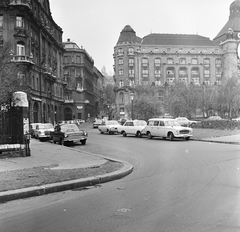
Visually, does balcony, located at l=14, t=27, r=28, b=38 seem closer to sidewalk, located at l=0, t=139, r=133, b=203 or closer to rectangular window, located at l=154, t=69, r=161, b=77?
sidewalk, located at l=0, t=139, r=133, b=203

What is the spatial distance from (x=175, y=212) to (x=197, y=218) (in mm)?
440

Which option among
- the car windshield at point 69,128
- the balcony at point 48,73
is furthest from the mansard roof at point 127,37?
the car windshield at point 69,128

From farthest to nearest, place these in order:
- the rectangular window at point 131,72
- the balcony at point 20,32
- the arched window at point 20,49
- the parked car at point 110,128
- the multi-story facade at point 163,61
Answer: the rectangular window at point 131,72 < the multi-story facade at point 163,61 < the arched window at point 20,49 < the balcony at point 20,32 < the parked car at point 110,128

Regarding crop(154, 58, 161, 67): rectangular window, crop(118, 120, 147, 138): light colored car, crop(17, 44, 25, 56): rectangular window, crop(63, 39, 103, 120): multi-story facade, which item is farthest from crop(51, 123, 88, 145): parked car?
crop(154, 58, 161, 67): rectangular window

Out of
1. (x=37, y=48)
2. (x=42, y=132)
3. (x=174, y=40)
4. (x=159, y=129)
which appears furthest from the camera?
(x=174, y=40)

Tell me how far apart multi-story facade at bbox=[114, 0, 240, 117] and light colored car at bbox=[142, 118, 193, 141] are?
2656 inches

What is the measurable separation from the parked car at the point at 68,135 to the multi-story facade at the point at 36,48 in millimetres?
13850

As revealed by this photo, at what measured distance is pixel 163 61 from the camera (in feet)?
313

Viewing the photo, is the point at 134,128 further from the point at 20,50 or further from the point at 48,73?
the point at 48,73

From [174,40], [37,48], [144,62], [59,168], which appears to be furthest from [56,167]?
[174,40]

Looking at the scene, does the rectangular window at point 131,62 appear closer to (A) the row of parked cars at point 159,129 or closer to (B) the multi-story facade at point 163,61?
(B) the multi-story facade at point 163,61

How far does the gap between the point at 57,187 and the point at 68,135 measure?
41.3ft

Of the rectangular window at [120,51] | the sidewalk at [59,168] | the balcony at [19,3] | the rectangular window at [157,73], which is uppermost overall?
the rectangular window at [120,51]

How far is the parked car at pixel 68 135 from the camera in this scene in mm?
19562
